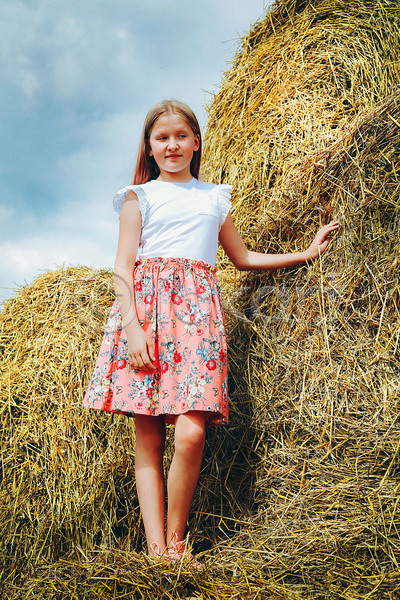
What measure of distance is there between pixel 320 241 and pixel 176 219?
465mm

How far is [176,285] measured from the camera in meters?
1.75

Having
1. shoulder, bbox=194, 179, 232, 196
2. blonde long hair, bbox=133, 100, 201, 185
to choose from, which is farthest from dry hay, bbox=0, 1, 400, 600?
blonde long hair, bbox=133, 100, 201, 185

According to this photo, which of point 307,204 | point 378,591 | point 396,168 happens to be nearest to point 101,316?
point 307,204

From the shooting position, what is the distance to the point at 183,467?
164cm

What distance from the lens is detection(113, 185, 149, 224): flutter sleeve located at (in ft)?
6.02

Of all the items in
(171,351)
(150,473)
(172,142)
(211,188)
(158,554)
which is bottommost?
(158,554)

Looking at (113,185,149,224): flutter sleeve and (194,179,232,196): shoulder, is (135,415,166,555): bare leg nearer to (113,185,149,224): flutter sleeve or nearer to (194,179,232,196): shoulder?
(113,185,149,224): flutter sleeve

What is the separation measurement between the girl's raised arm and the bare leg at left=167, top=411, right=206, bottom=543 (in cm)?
58

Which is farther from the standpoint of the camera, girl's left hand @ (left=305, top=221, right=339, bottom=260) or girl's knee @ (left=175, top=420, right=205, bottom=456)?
girl's left hand @ (left=305, top=221, right=339, bottom=260)

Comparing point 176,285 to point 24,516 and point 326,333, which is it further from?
point 24,516

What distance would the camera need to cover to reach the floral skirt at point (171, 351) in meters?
1.64

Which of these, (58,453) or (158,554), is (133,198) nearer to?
(58,453)

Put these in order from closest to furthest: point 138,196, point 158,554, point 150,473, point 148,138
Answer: point 158,554, point 150,473, point 138,196, point 148,138

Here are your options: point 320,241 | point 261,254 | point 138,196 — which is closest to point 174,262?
point 138,196
